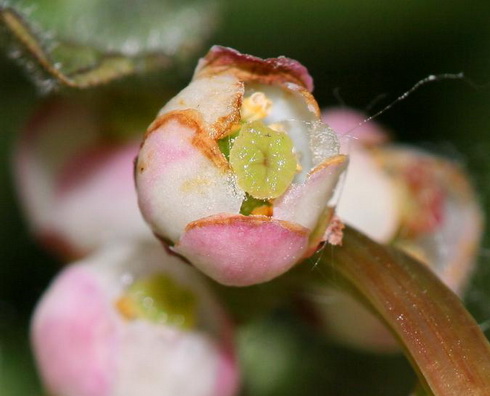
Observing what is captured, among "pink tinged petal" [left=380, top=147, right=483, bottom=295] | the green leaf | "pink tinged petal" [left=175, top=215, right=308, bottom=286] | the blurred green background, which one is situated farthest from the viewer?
the blurred green background

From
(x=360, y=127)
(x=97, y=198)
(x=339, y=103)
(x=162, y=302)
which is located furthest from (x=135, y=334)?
(x=339, y=103)

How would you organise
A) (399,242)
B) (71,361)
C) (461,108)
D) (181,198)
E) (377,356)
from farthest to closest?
(461,108) < (377,356) < (399,242) < (71,361) < (181,198)

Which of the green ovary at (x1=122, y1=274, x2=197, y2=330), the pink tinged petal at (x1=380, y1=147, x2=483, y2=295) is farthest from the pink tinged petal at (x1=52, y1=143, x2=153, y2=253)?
the pink tinged petal at (x1=380, y1=147, x2=483, y2=295)

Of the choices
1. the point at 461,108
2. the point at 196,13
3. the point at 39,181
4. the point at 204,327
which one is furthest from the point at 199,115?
the point at 461,108

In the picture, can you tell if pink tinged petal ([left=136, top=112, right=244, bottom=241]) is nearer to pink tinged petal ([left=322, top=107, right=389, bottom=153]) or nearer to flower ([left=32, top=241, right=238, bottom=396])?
flower ([left=32, top=241, right=238, bottom=396])

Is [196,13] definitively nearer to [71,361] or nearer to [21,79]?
[21,79]

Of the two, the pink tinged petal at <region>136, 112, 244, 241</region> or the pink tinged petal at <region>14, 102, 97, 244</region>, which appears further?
the pink tinged petal at <region>14, 102, 97, 244</region>

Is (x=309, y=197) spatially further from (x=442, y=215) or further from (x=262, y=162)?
(x=442, y=215)
